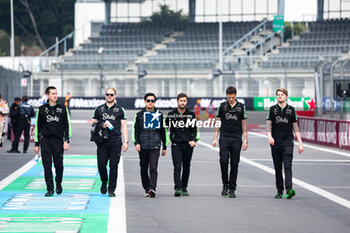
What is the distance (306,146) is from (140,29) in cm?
4279

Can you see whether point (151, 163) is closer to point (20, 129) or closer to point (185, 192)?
point (185, 192)

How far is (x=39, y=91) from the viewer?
56594mm

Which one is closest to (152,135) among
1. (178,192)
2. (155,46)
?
(178,192)

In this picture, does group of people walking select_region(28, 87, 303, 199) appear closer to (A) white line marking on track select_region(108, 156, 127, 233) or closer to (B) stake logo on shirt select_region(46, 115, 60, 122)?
(B) stake logo on shirt select_region(46, 115, 60, 122)

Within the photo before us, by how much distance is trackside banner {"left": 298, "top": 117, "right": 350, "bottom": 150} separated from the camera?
25406mm

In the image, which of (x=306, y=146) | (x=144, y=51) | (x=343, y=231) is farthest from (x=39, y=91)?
(x=343, y=231)

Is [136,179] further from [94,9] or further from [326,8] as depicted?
[94,9]

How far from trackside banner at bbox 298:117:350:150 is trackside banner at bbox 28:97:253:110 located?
18.4m

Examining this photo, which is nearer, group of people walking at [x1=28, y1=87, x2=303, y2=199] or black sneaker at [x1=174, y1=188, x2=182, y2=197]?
group of people walking at [x1=28, y1=87, x2=303, y2=199]

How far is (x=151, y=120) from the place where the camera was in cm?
1253

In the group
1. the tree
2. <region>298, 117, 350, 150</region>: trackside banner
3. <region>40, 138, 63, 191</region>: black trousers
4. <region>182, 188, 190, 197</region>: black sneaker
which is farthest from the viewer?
the tree

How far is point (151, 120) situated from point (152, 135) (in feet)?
0.78

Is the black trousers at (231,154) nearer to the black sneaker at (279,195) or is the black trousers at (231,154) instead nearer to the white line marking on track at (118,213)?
the black sneaker at (279,195)

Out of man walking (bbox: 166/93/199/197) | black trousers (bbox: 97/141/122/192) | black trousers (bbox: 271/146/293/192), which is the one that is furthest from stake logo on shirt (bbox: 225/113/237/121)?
black trousers (bbox: 97/141/122/192)
